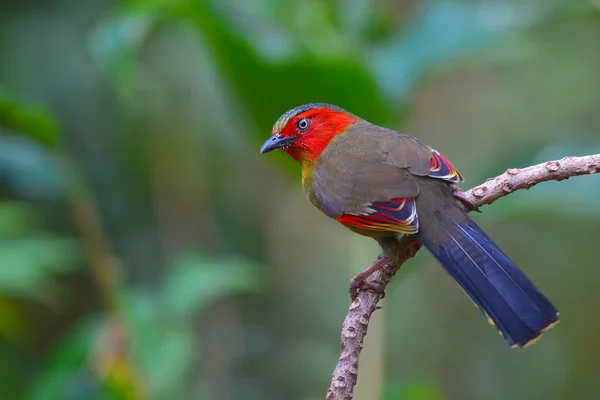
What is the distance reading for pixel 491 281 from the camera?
2352mm

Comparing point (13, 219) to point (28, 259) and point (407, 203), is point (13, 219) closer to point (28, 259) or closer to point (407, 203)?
point (28, 259)

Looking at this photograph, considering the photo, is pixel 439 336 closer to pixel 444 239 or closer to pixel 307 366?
pixel 307 366

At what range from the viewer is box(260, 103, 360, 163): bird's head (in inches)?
125

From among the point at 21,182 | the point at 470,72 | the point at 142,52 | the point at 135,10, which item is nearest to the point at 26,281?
the point at 21,182

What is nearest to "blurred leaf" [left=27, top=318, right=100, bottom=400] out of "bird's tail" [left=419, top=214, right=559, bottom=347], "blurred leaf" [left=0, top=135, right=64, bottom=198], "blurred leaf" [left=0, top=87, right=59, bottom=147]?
"blurred leaf" [left=0, top=135, right=64, bottom=198]

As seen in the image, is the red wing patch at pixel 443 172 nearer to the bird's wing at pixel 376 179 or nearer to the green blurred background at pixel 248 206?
the bird's wing at pixel 376 179

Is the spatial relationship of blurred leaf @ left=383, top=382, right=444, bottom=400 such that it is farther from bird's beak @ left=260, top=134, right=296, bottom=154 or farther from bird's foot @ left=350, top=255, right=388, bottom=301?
bird's beak @ left=260, top=134, right=296, bottom=154

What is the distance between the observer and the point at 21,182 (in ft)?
13.4

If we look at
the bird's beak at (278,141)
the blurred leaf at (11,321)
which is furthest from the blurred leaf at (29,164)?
the bird's beak at (278,141)

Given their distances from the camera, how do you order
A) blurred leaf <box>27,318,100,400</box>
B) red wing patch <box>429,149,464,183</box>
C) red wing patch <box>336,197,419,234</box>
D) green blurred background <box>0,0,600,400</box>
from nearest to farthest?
1. red wing patch <box>336,197,419,234</box>
2. red wing patch <box>429,149,464,183</box>
3. blurred leaf <box>27,318,100,400</box>
4. green blurred background <box>0,0,600,400</box>

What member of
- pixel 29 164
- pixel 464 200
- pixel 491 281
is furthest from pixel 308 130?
pixel 29 164

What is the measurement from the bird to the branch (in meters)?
0.20

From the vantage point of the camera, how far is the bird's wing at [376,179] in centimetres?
257

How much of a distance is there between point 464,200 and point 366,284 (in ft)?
Answer: 1.55
